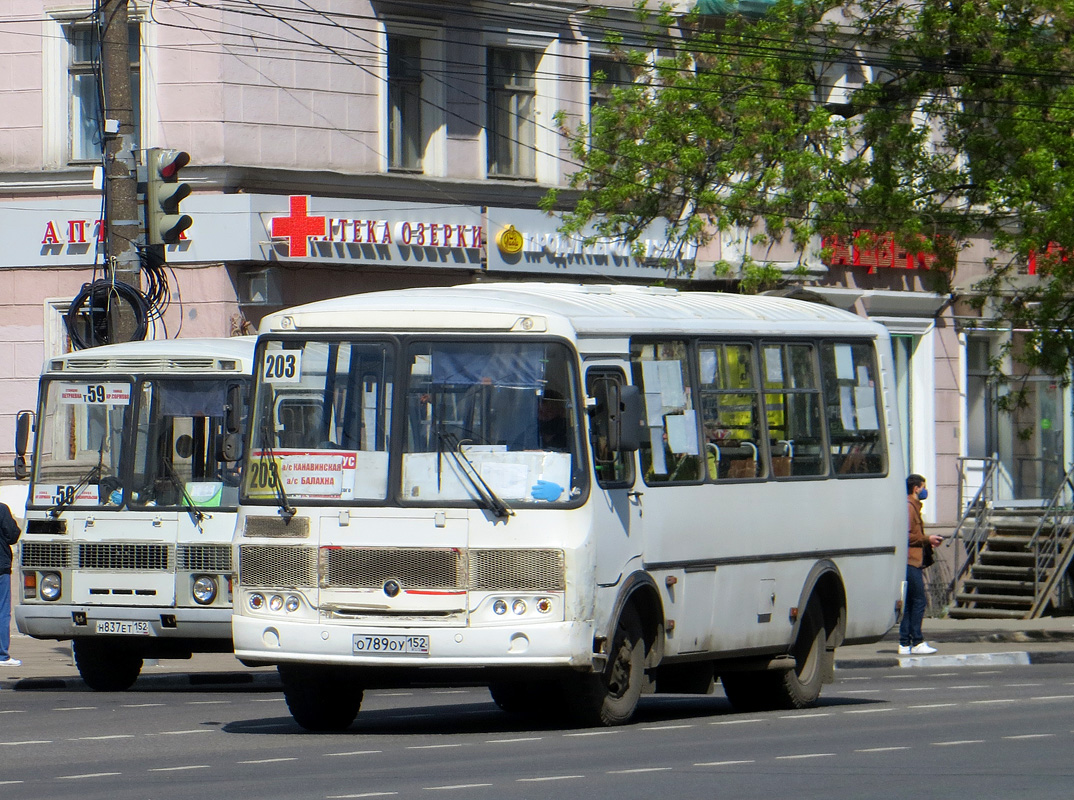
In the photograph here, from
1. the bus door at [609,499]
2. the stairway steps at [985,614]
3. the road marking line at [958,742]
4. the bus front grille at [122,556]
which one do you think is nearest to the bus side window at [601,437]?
the bus door at [609,499]

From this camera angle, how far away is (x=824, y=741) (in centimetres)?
1288

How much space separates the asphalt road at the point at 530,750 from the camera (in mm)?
10492

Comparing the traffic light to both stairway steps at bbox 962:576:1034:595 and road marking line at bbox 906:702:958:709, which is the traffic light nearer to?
road marking line at bbox 906:702:958:709

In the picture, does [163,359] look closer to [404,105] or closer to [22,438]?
[22,438]

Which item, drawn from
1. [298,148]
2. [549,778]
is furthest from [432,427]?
[298,148]

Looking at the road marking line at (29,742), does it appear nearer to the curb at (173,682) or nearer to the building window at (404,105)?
the curb at (173,682)

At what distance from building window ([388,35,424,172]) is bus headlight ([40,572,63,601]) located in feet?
36.4

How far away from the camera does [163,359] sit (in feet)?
60.0

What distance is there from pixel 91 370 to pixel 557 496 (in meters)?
6.79

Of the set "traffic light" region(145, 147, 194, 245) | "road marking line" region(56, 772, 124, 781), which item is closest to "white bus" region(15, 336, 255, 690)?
"traffic light" region(145, 147, 194, 245)

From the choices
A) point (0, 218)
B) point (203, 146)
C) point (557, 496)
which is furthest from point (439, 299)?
point (0, 218)

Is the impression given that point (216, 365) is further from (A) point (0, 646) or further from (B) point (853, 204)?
(B) point (853, 204)

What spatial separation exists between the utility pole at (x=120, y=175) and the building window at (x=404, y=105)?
8.43 metres

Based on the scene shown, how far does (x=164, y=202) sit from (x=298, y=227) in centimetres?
735
